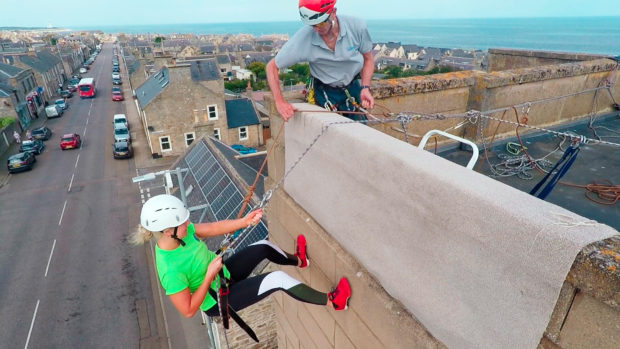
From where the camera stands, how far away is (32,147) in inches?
1398

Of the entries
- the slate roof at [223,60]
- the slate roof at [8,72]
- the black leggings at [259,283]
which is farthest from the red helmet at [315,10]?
the slate roof at [223,60]

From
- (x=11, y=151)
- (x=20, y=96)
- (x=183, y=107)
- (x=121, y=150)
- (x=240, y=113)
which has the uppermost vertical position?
(x=183, y=107)

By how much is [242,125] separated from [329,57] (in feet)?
106

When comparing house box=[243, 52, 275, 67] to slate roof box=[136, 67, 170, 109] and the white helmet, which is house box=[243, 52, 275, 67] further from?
the white helmet

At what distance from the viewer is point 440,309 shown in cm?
263

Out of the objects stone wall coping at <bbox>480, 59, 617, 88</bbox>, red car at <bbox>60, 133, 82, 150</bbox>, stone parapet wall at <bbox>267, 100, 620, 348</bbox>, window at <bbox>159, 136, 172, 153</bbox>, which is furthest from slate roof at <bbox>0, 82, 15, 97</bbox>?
stone wall coping at <bbox>480, 59, 617, 88</bbox>

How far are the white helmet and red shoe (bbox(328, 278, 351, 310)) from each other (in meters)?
1.85

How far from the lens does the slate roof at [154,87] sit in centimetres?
3347

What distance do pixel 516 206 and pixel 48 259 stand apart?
25.1m

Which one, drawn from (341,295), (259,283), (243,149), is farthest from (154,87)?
(341,295)

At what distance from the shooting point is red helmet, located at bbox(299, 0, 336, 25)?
3961 millimetres

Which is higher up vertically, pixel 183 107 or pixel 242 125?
pixel 183 107

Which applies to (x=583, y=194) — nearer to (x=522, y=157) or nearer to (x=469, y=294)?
(x=522, y=157)

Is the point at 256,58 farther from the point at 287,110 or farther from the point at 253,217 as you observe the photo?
the point at 253,217
